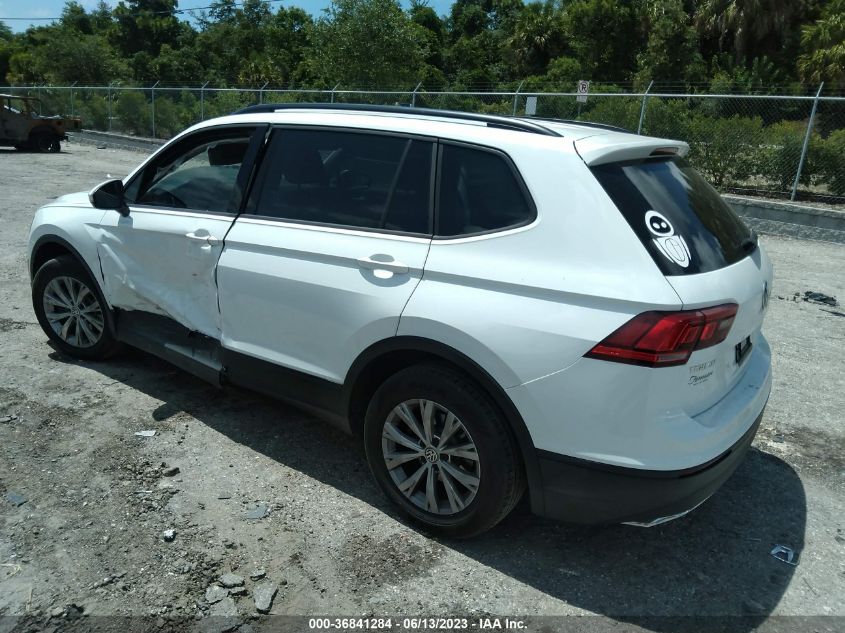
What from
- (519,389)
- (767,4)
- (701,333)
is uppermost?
(767,4)

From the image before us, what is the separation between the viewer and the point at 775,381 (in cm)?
499

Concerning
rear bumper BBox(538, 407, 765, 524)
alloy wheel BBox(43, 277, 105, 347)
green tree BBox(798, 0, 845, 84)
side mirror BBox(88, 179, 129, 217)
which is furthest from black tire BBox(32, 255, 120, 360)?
green tree BBox(798, 0, 845, 84)

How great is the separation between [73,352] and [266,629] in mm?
3126

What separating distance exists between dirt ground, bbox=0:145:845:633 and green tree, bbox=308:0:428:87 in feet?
73.7

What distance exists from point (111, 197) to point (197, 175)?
2.17 ft

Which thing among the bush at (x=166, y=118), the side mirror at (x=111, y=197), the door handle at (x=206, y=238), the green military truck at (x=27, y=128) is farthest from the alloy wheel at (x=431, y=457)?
the bush at (x=166, y=118)

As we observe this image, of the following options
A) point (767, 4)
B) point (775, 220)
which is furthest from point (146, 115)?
point (767, 4)

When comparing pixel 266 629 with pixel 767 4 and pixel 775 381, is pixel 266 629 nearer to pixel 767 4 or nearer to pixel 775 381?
pixel 775 381

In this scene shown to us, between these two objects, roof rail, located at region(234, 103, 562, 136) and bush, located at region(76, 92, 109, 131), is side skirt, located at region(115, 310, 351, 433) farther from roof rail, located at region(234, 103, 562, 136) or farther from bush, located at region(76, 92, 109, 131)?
bush, located at region(76, 92, 109, 131)

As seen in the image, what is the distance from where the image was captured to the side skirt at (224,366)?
336 cm

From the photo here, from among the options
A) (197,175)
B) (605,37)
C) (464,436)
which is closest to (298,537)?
(464,436)

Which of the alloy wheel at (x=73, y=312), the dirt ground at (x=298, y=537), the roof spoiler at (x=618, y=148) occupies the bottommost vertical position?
the dirt ground at (x=298, y=537)

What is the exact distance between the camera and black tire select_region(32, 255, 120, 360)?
14.9ft

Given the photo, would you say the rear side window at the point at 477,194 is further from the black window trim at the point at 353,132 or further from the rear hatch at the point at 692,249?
the rear hatch at the point at 692,249
